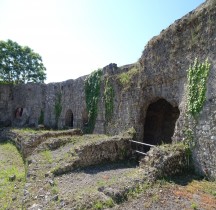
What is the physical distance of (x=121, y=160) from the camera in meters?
11.2

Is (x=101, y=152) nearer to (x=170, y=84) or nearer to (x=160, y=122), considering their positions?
(x=170, y=84)

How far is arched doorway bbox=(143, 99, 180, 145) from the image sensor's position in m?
14.3

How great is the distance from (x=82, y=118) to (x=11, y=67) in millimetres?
15881

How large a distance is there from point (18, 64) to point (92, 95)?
1740 centimetres

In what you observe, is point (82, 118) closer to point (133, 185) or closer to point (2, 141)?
point (2, 141)

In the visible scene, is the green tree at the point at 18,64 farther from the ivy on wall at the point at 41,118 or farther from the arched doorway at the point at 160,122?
the arched doorway at the point at 160,122

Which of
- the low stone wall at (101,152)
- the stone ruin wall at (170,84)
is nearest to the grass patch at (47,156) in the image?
the low stone wall at (101,152)

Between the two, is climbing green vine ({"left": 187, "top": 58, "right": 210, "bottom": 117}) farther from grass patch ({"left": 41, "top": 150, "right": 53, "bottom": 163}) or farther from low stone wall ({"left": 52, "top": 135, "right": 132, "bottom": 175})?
grass patch ({"left": 41, "top": 150, "right": 53, "bottom": 163})

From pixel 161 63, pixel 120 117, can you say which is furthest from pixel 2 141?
pixel 161 63

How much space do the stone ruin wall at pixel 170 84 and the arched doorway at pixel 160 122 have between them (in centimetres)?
155

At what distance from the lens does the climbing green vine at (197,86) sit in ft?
28.0

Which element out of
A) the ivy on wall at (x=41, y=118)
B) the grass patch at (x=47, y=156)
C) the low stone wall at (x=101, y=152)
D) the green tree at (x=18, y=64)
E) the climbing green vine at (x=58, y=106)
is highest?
the green tree at (x=18, y=64)

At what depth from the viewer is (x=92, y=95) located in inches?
676

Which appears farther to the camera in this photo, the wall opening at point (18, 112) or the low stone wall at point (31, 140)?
the wall opening at point (18, 112)
